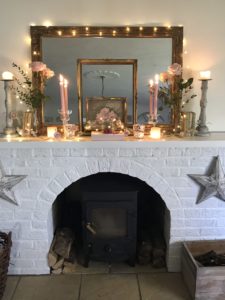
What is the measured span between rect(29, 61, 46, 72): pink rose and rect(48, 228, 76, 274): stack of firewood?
132 centimetres

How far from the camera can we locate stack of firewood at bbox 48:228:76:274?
90.3 inches

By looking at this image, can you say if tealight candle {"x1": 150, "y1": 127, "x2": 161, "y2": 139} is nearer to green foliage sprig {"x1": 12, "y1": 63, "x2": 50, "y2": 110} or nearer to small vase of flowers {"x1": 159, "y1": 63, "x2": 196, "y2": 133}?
small vase of flowers {"x1": 159, "y1": 63, "x2": 196, "y2": 133}

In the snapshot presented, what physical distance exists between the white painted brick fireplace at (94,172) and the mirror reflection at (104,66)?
434 mm

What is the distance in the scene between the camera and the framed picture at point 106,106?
2418mm

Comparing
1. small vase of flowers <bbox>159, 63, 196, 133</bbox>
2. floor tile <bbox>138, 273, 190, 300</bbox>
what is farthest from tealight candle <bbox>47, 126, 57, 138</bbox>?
floor tile <bbox>138, 273, 190, 300</bbox>

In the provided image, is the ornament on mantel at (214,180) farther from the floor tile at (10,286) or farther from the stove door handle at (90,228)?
the floor tile at (10,286)

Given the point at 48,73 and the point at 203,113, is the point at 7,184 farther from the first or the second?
the point at 203,113

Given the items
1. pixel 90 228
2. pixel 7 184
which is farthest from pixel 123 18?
pixel 90 228

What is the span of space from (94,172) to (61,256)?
0.73 metres

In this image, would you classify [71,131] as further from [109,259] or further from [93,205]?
[109,259]

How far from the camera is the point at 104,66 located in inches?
94.5

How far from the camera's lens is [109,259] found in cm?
233

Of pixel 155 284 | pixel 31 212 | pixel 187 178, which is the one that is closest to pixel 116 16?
pixel 187 178

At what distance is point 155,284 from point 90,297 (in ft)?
1.56
